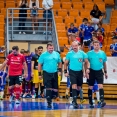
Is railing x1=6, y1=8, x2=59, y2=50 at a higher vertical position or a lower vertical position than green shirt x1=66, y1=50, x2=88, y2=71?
higher

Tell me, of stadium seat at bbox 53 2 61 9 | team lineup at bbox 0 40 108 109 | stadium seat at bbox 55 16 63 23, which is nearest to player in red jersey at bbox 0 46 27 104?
team lineup at bbox 0 40 108 109

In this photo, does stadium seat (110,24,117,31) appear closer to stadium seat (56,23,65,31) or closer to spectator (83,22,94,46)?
stadium seat (56,23,65,31)

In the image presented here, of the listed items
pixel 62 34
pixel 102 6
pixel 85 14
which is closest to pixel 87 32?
pixel 62 34

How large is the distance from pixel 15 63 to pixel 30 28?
29.6 feet

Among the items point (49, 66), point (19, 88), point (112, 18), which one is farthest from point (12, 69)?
point (112, 18)

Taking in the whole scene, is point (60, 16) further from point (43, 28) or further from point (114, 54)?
point (114, 54)

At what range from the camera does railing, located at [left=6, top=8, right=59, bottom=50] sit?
93.0 feet

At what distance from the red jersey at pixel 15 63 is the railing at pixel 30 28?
603 cm

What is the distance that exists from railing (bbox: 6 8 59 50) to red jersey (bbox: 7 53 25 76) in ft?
19.8

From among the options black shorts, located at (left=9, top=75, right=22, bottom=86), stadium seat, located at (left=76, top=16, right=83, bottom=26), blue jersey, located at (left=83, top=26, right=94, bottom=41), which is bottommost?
black shorts, located at (left=9, top=75, right=22, bottom=86)

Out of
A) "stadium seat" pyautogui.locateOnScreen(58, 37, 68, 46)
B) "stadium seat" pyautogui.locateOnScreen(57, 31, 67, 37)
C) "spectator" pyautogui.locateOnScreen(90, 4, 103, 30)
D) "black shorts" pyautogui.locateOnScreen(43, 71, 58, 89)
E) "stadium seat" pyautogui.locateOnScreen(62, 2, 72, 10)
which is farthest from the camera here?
"stadium seat" pyautogui.locateOnScreen(62, 2, 72, 10)

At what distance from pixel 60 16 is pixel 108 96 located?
718 cm

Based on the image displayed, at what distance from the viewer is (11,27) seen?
29312 mm

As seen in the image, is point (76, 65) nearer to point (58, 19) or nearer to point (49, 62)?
point (49, 62)
